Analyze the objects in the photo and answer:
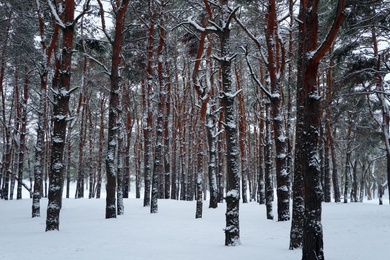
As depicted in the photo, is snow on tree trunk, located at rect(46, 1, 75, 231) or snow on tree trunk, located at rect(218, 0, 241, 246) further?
snow on tree trunk, located at rect(46, 1, 75, 231)

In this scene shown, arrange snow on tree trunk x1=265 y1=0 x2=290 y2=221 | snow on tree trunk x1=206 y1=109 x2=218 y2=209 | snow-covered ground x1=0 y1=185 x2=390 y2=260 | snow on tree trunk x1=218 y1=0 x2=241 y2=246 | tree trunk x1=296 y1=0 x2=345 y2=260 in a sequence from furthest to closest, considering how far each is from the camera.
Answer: snow on tree trunk x1=206 y1=109 x2=218 y2=209, snow on tree trunk x1=265 y1=0 x2=290 y2=221, snow on tree trunk x1=218 y1=0 x2=241 y2=246, snow-covered ground x1=0 y1=185 x2=390 y2=260, tree trunk x1=296 y1=0 x2=345 y2=260

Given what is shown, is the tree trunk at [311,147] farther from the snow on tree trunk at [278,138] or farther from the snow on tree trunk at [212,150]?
the snow on tree trunk at [212,150]

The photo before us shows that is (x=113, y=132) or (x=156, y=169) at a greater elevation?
(x=113, y=132)

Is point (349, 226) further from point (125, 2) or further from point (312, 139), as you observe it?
point (125, 2)

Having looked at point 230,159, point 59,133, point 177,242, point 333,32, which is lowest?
point 177,242

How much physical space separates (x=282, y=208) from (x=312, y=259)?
671cm

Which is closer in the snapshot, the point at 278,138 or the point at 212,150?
the point at 278,138

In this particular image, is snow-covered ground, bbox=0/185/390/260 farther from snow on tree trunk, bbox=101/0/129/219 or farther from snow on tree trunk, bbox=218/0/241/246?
snow on tree trunk, bbox=101/0/129/219

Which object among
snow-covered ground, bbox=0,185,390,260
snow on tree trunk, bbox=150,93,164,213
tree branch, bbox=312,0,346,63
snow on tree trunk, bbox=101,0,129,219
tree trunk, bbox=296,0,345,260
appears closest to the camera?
tree branch, bbox=312,0,346,63

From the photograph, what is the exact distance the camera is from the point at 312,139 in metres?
5.42

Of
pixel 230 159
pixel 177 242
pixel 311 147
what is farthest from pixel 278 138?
pixel 311 147

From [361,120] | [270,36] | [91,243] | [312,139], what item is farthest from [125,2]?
[361,120]

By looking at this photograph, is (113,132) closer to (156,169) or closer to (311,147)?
(156,169)

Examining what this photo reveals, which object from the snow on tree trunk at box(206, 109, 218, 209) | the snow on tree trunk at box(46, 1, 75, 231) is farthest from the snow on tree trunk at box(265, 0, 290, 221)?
the snow on tree trunk at box(46, 1, 75, 231)
